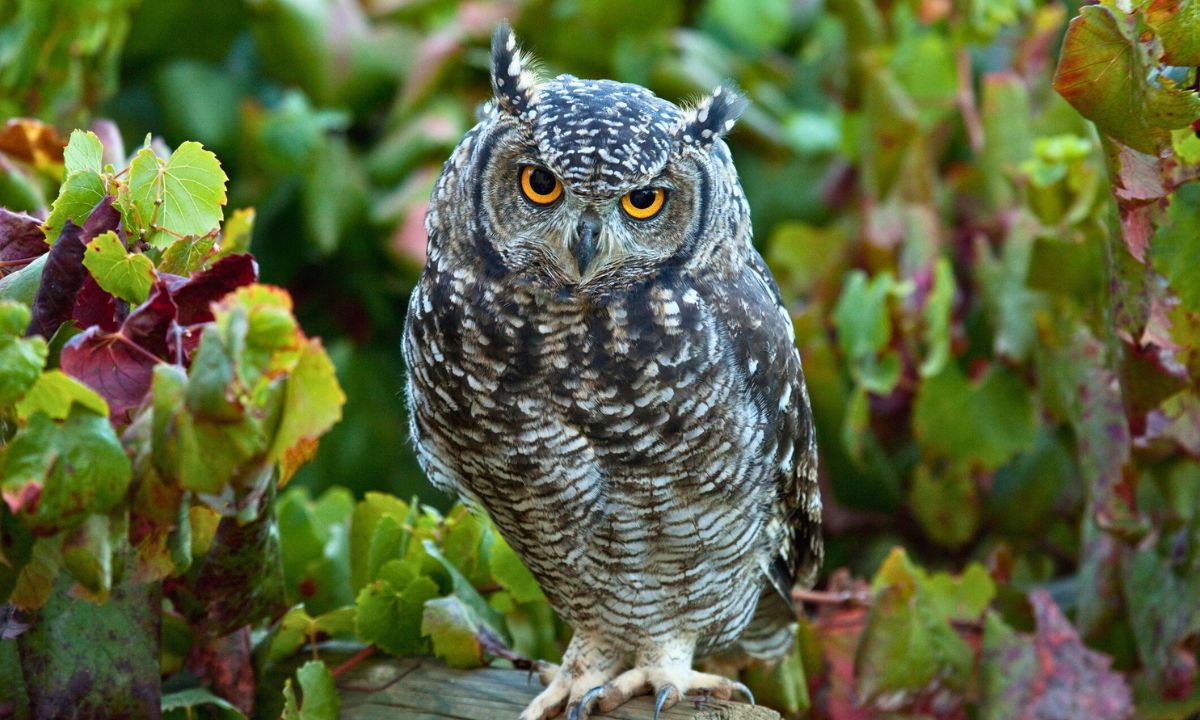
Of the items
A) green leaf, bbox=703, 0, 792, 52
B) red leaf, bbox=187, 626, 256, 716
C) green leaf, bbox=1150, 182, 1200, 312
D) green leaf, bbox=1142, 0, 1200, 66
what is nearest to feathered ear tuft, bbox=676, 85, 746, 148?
green leaf, bbox=1142, 0, 1200, 66

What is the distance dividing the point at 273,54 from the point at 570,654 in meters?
2.95

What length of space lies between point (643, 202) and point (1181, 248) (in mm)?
878

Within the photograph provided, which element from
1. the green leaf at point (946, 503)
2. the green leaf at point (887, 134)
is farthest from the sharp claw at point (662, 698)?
the green leaf at point (887, 134)

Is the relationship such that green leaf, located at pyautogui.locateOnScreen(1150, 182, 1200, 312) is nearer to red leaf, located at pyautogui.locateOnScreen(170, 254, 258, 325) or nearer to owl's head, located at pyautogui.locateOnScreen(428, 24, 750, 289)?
owl's head, located at pyautogui.locateOnScreen(428, 24, 750, 289)

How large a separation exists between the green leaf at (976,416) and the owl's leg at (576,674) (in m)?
1.35

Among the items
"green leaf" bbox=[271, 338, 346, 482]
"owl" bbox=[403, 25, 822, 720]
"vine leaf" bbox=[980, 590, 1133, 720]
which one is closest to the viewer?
"green leaf" bbox=[271, 338, 346, 482]

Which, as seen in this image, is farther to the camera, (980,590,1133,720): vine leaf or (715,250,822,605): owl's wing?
(980,590,1133,720): vine leaf

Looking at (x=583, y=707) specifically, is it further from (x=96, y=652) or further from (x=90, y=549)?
(x=90, y=549)

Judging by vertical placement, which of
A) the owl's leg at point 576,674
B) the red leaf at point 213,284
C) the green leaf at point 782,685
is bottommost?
the green leaf at point 782,685

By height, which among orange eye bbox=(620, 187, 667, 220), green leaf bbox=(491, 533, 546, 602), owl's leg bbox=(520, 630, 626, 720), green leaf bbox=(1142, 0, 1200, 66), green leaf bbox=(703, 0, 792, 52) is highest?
green leaf bbox=(1142, 0, 1200, 66)

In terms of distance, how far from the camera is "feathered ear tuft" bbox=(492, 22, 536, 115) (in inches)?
75.2

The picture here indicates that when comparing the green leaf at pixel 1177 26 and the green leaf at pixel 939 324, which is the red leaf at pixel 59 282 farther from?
the green leaf at pixel 939 324

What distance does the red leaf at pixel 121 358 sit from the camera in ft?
4.83

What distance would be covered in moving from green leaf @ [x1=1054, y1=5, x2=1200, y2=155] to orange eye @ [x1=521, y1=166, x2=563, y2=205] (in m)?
0.75
